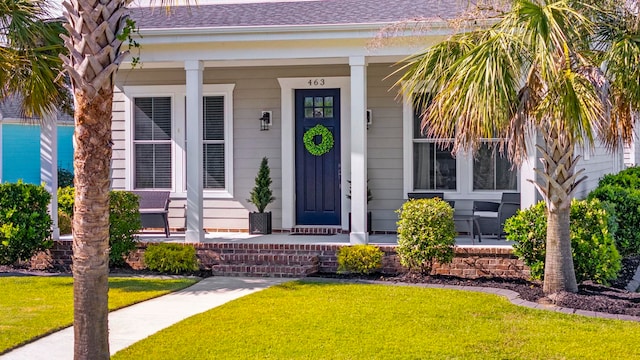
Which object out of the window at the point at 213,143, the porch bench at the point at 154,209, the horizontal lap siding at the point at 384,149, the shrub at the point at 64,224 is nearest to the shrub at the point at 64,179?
the shrub at the point at 64,224

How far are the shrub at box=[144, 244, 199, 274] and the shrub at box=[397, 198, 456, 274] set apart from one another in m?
3.12

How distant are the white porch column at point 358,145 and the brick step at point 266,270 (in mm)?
852

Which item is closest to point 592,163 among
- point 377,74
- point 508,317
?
point 377,74

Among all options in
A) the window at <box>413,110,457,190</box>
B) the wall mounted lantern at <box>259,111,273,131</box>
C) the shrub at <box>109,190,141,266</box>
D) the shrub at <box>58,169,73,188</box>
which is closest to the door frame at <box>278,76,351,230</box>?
the wall mounted lantern at <box>259,111,273,131</box>

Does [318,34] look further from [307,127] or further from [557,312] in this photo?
[557,312]

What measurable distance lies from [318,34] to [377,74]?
242cm

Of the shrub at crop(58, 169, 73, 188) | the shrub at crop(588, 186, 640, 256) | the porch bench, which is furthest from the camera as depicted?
the shrub at crop(58, 169, 73, 188)

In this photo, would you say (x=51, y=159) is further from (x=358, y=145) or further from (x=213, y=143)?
(x=358, y=145)

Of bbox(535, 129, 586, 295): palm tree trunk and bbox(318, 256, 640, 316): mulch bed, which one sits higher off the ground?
bbox(535, 129, 586, 295): palm tree trunk

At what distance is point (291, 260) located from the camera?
462 inches

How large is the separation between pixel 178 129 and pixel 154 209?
164 centimetres

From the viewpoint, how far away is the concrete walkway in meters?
7.38

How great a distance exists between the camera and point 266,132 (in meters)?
14.4

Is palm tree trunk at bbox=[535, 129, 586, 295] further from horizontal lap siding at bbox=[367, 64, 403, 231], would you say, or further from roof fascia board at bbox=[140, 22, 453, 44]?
horizontal lap siding at bbox=[367, 64, 403, 231]
